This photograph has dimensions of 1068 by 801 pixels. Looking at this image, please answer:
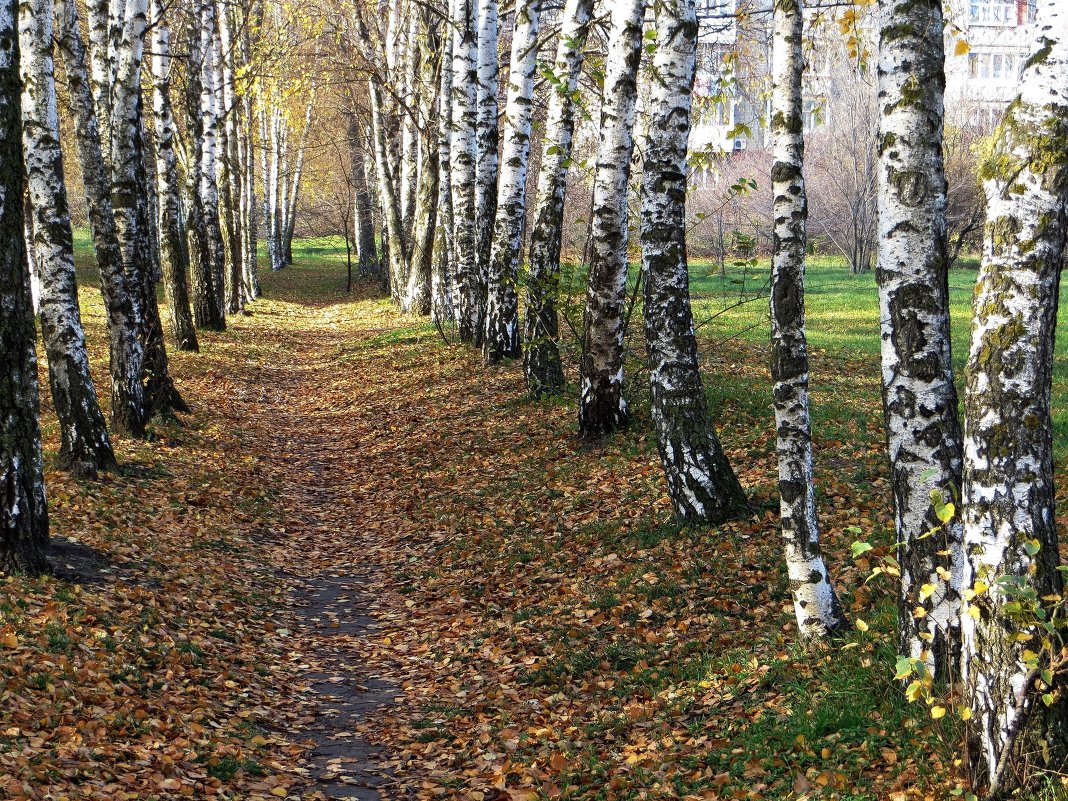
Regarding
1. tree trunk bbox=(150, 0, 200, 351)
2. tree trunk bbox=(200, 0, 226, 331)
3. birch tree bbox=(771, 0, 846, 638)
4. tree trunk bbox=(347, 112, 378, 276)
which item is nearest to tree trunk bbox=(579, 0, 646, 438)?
birch tree bbox=(771, 0, 846, 638)

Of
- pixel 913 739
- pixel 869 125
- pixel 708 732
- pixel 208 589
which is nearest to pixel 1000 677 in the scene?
pixel 913 739

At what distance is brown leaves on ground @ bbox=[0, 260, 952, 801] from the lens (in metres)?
5.48

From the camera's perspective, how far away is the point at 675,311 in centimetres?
891

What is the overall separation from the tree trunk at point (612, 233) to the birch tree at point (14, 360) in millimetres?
5734

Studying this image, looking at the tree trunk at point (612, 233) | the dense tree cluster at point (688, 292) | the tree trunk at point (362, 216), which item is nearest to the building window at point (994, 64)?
the dense tree cluster at point (688, 292)

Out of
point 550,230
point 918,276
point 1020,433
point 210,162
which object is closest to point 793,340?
point 918,276

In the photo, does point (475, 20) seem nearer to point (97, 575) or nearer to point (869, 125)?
point (97, 575)

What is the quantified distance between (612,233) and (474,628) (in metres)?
4.71

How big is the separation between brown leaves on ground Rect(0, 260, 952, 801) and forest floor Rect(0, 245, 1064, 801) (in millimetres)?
28

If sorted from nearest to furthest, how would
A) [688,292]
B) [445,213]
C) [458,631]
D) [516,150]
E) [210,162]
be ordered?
[458,631] < [688,292] < [516,150] < [445,213] < [210,162]

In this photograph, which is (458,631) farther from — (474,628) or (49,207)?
(49,207)

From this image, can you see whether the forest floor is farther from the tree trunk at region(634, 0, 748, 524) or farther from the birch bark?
the birch bark

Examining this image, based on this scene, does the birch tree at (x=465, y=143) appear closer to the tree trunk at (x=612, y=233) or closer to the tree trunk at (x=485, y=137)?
the tree trunk at (x=485, y=137)

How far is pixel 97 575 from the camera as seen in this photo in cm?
813
